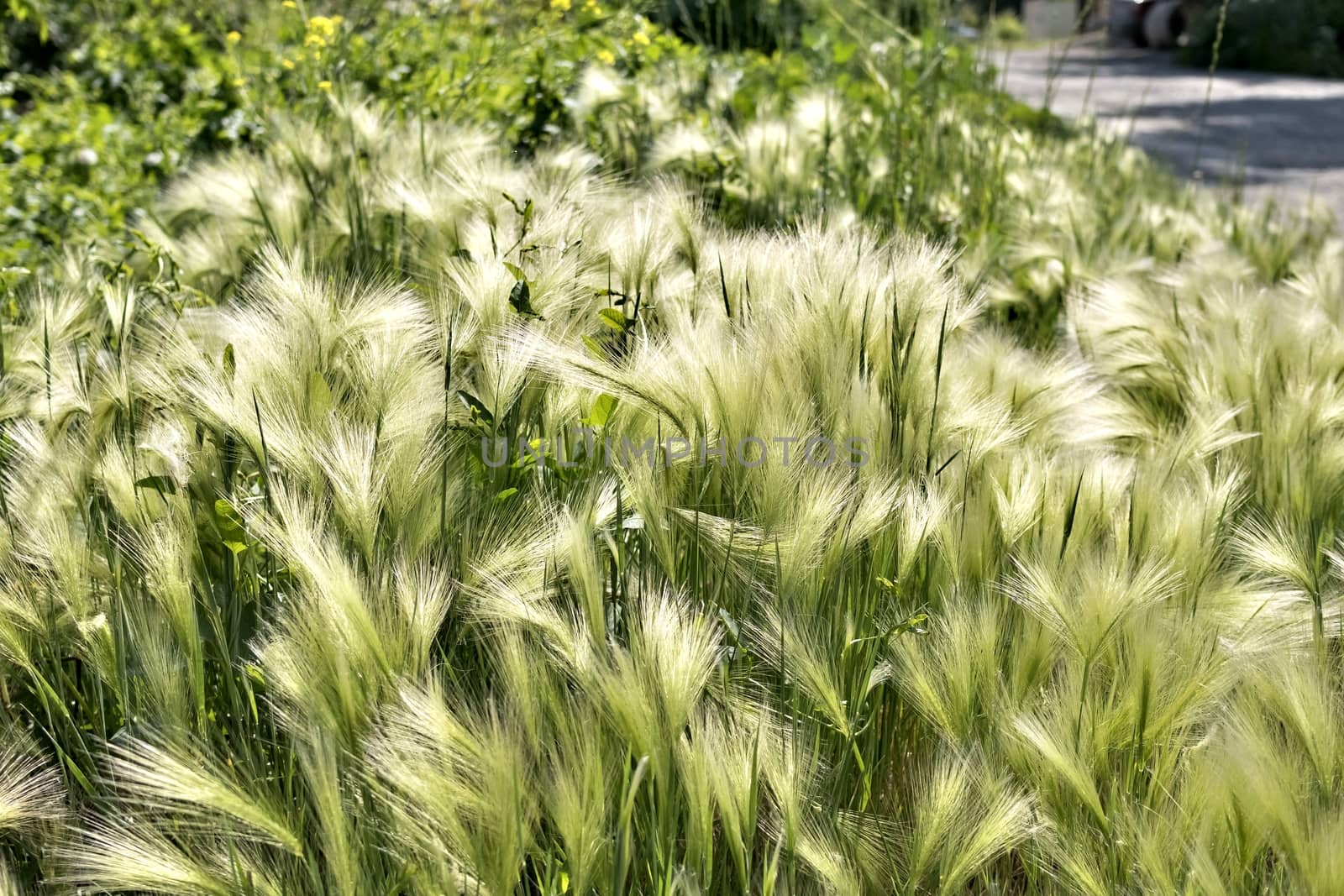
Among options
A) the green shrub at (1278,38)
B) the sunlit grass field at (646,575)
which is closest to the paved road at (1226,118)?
the green shrub at (1278,38)

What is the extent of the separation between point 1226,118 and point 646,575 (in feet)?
32.7

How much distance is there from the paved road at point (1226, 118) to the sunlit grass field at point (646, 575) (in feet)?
6.63

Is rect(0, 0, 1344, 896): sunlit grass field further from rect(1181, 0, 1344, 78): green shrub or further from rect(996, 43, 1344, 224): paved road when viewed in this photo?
rect(1181, 0, 1344, 78): green shrub

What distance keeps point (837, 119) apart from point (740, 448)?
1.94 m

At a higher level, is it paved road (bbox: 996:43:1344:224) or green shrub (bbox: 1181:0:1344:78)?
paved road (bbox: 996:43:1344:224)

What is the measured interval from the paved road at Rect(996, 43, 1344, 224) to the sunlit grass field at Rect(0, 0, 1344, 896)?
2022 mm

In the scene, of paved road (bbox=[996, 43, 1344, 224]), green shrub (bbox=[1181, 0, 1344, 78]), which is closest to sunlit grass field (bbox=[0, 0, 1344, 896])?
paved road (bbox=[996, 43, 1344, 224])

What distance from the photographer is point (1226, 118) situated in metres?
9.59

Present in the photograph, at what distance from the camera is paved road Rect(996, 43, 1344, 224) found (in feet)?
19.6

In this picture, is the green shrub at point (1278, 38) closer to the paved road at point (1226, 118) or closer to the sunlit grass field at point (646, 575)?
the paved road at point (1226, 118)

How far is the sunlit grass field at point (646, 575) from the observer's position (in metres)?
0.97

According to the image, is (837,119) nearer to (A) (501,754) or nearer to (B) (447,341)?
(B) (447,341)

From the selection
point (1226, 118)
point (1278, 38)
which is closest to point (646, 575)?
point (1226, 118)

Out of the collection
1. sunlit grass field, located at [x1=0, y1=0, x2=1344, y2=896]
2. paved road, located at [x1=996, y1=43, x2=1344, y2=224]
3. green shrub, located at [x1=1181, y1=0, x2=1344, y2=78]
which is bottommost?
green shrub, located at [x1=1181, y1=0, x2=1344, y2=78]
